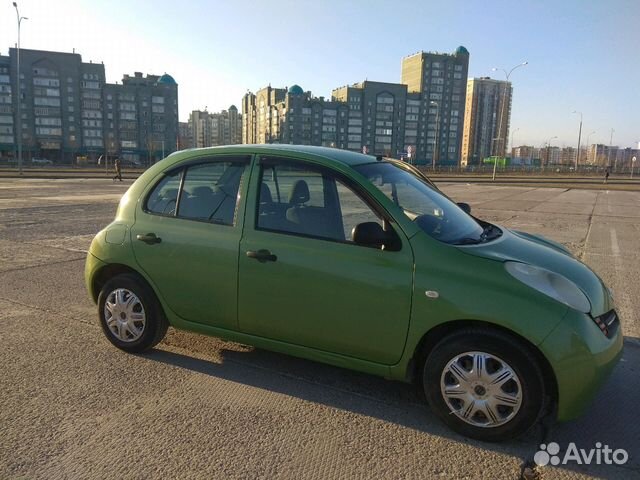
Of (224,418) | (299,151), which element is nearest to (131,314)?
(224,418)

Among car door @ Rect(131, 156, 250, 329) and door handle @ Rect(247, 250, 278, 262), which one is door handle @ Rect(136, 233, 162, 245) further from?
door handle @ Rect(247, 250, 278, 262)

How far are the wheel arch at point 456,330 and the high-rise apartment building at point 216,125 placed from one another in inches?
7726

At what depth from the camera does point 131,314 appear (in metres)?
3.95

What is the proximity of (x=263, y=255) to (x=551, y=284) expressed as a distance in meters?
1.83

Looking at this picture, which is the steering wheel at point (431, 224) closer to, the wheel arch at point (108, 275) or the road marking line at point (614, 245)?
the wheel arch at point (108, 275)

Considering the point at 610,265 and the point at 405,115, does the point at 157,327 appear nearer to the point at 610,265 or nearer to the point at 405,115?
the point at 610,265

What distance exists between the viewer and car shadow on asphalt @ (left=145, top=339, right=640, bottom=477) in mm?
2883

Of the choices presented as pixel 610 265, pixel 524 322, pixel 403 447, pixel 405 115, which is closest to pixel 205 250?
pixel 403 447

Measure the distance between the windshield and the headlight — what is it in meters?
0.45

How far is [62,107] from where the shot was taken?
348ft

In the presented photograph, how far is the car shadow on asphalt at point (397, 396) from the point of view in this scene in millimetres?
2883

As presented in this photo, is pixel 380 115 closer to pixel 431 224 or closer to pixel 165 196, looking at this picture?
pixel 165 196

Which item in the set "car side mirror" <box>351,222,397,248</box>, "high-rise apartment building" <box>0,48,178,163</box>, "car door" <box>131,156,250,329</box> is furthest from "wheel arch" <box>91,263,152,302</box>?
"high-rise apartment building" <box>0,48,178,163</box>

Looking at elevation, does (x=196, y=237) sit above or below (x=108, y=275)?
above
